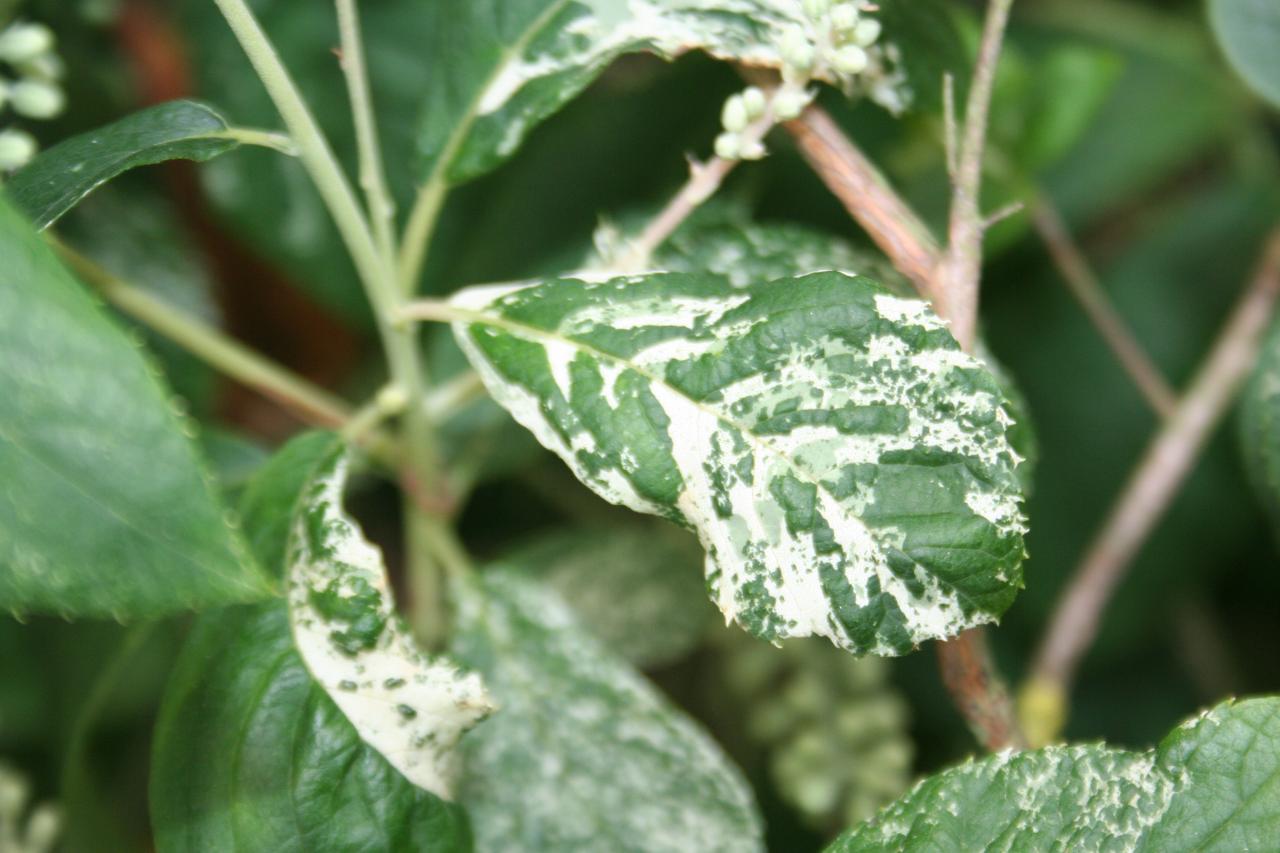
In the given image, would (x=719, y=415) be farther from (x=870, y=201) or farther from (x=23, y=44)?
(x=23, y=44)

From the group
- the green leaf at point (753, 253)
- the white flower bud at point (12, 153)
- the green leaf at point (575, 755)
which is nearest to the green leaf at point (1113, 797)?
the green leaf at point (575, 755)

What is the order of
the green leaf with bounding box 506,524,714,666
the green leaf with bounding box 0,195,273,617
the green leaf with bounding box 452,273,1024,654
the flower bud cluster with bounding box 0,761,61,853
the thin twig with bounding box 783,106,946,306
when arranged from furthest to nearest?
1. the green leaf with bounding box 506,524,714,666
2. the flower bud cluster with bounding box 0,761,61,853
3. the thin twig with bounding box 783,106,946,306
4. the green leaf with bounding box 452,273,1024,654
5. the green leaf with bounding box 0,195,273,617

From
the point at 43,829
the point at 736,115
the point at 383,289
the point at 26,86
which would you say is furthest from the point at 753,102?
the point at 43,829

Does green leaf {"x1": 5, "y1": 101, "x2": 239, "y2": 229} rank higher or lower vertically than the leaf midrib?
higher

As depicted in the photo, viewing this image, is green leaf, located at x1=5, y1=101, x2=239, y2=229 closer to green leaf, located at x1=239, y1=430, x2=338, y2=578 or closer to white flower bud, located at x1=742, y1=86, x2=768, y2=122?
green leaf, located at x1=239, y1=430, x2=338, y2=578

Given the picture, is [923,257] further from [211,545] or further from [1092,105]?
[1092,105]

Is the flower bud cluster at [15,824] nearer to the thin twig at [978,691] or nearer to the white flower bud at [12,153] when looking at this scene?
the white flower bud at [12,153]

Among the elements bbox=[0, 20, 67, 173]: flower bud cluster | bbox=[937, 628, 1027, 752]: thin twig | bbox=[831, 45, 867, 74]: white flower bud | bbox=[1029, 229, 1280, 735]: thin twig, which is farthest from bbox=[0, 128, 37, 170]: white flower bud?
bbox=[1029, 229, 1280, 735]: thin twig

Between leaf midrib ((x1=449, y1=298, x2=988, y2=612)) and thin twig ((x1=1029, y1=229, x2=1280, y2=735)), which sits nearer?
leaf midrib ((x1=449, y1=298, x2=988, y2=612))
